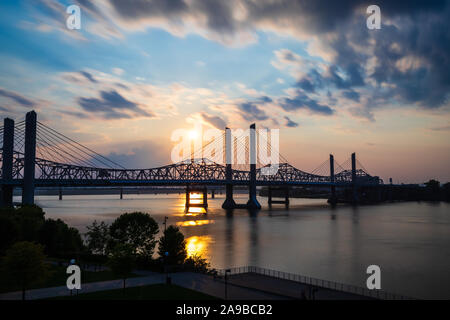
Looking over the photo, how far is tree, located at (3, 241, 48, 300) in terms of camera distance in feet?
71.1

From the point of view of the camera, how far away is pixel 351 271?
34.8 meters

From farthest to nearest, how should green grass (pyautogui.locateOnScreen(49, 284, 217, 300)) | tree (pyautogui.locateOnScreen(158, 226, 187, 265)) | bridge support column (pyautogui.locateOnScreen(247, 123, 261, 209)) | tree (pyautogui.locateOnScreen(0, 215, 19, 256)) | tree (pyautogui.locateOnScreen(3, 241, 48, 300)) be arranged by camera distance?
bridge support column (pyautogui.locateOnScreen(247, 123, 261, 209)), tree (pyautogui.locateOnScreen(158, 226, 187, 265)), tree (pyautogui.locateOnScreen(0, 215, 19, 256)), tree (pyautogui.locateOnScreen(3, 241, 48, 300)), green grass (pyautogui.locateOnScreen(49, 284, 217, 300))

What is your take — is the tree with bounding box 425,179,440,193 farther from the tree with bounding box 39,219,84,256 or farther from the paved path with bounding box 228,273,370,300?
the tree with bounding box 39,219,84,256

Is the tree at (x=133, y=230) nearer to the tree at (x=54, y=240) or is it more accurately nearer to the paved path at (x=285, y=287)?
the tree at (x=54, y=240)

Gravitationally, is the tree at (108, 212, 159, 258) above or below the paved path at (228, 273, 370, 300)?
above

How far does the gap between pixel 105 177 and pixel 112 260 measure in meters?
97.6

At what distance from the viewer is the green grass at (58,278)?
23.6 m

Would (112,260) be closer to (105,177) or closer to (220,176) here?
(105,177)

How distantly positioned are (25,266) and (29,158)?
55.4 m

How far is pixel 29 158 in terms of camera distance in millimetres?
70562

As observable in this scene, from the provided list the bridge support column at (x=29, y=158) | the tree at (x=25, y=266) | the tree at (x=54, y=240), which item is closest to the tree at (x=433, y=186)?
the bridge support column at (x=29, y=158)

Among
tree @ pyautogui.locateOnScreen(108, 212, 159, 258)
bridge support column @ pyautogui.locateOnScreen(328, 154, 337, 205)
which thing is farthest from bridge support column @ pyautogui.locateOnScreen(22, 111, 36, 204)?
bridge support column @ pyautogui.locateOnScreen(328, 154, 337, 205)

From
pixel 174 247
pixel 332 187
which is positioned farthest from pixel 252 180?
pixel 174 247

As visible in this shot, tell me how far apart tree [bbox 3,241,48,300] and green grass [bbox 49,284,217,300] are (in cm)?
218
